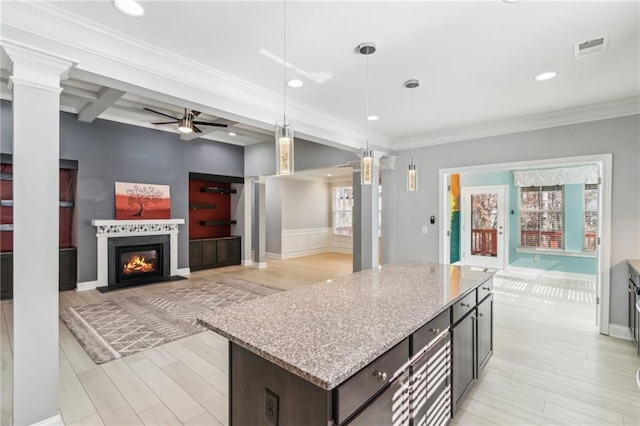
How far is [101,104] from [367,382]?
502cm

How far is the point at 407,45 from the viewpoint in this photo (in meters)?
2.36

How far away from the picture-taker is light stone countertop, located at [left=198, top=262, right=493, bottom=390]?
3.71 feet

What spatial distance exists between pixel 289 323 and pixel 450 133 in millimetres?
4396

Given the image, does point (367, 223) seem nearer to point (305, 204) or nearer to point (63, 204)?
point (305, 204)

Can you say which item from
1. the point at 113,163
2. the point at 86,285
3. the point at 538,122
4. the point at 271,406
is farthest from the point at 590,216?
the point at 86,285

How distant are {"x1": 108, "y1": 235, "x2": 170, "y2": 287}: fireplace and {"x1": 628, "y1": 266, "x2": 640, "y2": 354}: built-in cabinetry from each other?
23.2 ft

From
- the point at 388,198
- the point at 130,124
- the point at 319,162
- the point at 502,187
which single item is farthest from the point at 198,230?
the point at 502,187

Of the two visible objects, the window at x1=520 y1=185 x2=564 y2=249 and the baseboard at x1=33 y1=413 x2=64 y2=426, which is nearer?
the baseboard at x1=33 y1=413 x2=64 y2=426

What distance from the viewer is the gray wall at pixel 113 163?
5312mm

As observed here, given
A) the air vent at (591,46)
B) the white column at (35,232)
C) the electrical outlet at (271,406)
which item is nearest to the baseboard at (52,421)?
the white column at (35,232)

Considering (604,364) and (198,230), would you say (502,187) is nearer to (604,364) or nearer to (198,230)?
(604,364)

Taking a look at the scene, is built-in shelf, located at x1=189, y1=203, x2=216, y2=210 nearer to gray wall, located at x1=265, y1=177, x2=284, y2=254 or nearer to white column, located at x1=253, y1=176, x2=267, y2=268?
white column, located at x1=253, y1=176, x2=267, y2=268

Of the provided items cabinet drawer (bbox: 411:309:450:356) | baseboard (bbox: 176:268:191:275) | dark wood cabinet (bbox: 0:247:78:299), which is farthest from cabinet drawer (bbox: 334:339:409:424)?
baseboard (bbox: 176:268:191:275)

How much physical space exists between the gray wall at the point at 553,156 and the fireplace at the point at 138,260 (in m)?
4.75
